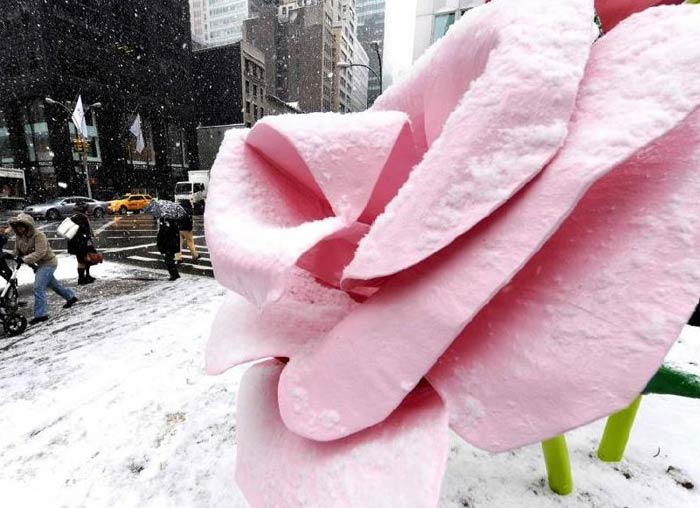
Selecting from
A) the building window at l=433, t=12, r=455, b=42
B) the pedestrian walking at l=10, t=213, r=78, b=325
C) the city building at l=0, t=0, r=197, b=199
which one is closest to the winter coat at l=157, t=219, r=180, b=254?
the pedestrian walking at l=10, t=213, r=78, b=325

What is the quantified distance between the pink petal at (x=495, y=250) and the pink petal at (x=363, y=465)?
3 cm

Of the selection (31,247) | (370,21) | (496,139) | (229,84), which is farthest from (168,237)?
(370,21)

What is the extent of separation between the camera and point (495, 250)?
0.30 meters

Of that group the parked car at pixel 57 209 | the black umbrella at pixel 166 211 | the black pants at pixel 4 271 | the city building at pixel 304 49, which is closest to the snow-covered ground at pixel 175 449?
the black pants at pixel 4 271

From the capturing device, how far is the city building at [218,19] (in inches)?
3179

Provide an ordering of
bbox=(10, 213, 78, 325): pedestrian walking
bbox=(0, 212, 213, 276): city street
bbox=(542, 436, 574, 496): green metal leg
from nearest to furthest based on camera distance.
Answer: bbox=(542, 436, 574, 496): green metal leg
bbox=(10, 213, 78, 325): pedestrian walking
bbox=(0, 212, 213, 276): city street

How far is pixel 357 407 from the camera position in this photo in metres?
0.34

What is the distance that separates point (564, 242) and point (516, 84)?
0.50 ft

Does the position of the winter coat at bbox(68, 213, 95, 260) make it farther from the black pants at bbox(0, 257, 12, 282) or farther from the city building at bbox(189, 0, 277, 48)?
the city building at bbox(189, 0, 277, 48)

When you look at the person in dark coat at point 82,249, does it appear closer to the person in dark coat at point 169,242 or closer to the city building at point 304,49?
the person in dark coat at point 169,242

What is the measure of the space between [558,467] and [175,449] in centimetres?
118

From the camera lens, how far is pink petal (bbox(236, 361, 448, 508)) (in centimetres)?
32

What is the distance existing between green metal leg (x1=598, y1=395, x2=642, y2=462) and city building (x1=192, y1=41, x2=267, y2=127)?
152 ft

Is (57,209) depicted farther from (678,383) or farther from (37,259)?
(678,383)
